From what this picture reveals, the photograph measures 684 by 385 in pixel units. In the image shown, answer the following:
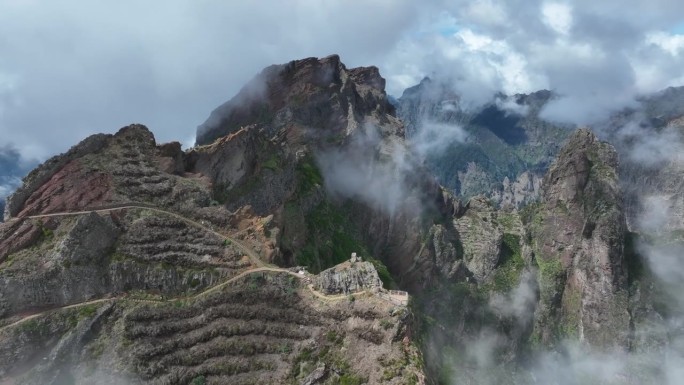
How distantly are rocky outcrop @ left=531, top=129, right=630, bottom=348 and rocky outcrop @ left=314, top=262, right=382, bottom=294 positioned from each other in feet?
347

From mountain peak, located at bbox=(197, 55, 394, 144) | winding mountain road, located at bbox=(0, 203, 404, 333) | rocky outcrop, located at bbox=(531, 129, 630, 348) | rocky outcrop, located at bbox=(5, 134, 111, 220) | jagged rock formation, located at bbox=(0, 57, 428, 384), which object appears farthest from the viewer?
mountain peak, located at bbox=(197, 55, 394, 144)

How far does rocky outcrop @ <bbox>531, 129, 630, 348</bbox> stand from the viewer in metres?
173

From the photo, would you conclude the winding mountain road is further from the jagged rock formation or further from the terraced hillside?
the terraced hillside

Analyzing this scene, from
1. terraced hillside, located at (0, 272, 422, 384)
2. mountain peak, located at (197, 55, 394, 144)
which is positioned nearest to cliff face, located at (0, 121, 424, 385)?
terraced hillside, located at (0, 272, 422, 384)

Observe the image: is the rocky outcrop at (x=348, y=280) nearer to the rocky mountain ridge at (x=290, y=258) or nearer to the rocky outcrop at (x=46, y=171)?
the rocky mountain ridge at (x=290, y=258)

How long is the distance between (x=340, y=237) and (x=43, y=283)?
8835 cm

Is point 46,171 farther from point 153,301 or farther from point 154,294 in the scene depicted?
point 153,301

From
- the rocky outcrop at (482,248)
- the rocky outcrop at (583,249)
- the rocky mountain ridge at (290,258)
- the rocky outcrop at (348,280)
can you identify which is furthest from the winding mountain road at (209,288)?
the rocky outcrop at (583,249)

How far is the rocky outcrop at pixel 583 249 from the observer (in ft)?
567

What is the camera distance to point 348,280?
92.7 meters

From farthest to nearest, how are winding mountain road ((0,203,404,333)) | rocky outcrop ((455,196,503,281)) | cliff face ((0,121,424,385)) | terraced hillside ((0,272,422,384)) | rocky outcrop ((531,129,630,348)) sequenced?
rocky outcrop ((455,196,503,281))
rocky outcrop ((531,129,630,348))
winding mountain road ((0,203,404,333))
cliff face ((0,121,424,385))
terraced hillside ((0,272,422,384))

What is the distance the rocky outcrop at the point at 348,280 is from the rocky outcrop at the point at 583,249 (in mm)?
105894

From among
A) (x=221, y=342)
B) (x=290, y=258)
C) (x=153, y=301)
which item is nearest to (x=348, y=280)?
(x=221, y=342)

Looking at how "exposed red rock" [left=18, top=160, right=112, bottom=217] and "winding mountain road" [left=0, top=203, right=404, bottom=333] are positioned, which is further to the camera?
"exposed red rock" [left=18, top=160, right=112, bottom=217]
